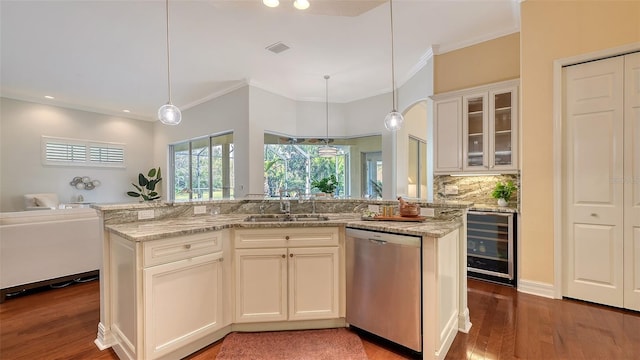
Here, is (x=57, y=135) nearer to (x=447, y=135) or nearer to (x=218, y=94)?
(x=218, y=94)

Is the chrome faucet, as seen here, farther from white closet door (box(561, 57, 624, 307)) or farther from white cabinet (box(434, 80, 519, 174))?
white closet door (box(561, 57, 624, 307))

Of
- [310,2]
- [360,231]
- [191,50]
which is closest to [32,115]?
[191,50]

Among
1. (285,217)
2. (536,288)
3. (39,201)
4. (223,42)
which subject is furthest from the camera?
(39,201)

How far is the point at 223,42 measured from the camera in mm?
3562

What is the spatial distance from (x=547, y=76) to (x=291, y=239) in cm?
317

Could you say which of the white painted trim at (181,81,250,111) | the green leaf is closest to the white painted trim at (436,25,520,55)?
the white painted trim at (181,81,250,111)

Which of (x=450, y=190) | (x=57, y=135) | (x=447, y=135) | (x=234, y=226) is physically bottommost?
(x=234, y=226)

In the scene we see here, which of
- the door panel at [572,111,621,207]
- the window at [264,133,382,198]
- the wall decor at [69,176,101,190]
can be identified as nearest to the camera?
the door panel at [572,111,621,207]

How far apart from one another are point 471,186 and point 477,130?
0.76 meters

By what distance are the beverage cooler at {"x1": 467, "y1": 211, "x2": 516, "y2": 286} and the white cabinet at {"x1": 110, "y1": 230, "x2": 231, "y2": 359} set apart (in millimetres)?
2991

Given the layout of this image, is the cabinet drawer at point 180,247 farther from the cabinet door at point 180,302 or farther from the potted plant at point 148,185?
the potted plant at point 148,185

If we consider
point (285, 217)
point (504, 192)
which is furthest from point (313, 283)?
point (504, 192)

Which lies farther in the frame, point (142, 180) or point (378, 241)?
point (142, 180)

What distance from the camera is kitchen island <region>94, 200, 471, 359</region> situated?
1.84 meters
